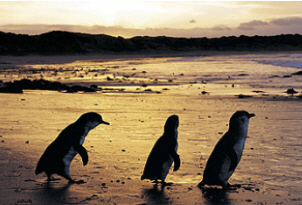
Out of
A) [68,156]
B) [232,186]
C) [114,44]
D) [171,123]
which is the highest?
[114,44]

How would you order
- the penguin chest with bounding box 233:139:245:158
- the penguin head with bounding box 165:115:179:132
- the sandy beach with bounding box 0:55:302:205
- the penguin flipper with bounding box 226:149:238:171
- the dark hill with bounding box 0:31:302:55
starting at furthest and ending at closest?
1. the dark hill with bounding box 0:31:302:55
2. the penguin head with bounding box 165:115:179:132
3. the penguin chest with bounding box 233:139:245:158
4. the penguin flipper with bounding box 226:149:238:171
5. the sandy beach with bounding box 0:55:302:205

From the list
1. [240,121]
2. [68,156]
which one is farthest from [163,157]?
[68,156]

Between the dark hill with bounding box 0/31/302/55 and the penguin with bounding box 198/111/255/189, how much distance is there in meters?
83.1

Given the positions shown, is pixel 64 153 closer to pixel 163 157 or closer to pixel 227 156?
pixel 163 157

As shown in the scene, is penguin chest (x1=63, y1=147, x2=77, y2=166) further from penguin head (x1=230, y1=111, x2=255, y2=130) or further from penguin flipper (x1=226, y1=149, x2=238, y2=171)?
penguin head (x1=230, y1=111, x2=255, y2=130)

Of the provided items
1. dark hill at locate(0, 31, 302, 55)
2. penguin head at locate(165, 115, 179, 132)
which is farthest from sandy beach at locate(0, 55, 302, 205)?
dark hill at locate(0, 31, 302, 55)

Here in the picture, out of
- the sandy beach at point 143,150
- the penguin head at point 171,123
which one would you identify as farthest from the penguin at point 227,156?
the penguin head at point 171,123

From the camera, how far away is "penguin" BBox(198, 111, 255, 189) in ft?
21.2

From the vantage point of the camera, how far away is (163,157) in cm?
670

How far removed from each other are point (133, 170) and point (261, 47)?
445ft

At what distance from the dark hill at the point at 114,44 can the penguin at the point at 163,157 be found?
82641mm

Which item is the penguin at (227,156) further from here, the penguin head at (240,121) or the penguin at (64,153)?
the penguin at (64,153)

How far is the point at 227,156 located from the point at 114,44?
127 meters

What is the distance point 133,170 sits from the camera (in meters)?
7.41
